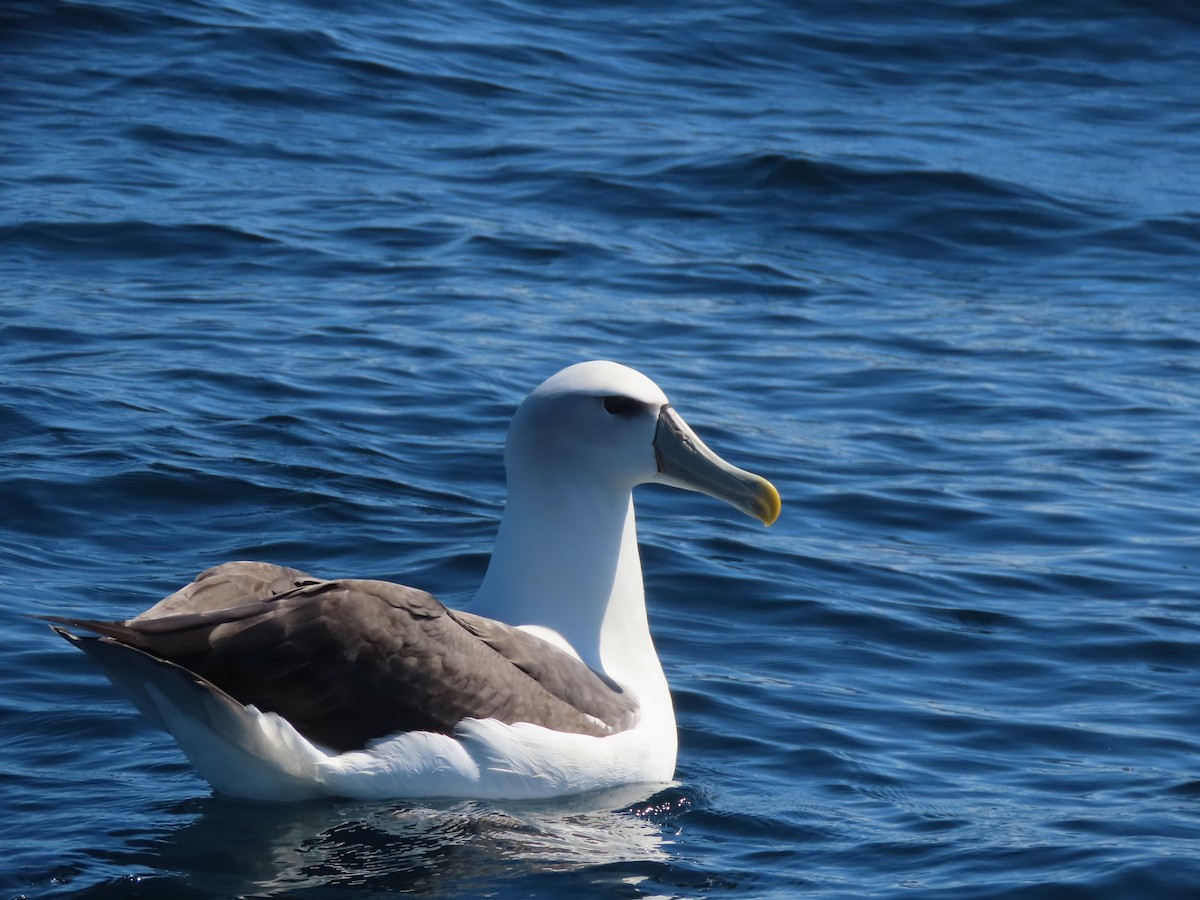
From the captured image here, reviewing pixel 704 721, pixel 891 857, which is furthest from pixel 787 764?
pixel 891 857

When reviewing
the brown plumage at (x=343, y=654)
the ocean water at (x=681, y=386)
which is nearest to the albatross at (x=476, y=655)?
the brown plumage at (x=343, y=654)

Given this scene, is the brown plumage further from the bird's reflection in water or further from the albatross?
the bird's reflection in water

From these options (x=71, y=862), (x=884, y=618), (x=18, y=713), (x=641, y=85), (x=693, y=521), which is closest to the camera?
(x=71, y=862)

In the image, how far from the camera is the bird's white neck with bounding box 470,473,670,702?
724 centimetres

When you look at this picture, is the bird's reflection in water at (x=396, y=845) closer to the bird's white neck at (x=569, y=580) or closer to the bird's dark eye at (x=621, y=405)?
the bird's white neck at (x=569, y=580)

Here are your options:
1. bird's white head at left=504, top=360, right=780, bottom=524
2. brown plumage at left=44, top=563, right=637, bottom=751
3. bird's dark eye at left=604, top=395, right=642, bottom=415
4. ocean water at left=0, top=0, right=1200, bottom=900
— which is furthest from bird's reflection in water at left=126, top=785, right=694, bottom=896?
bird's dark eye at left=604, top=395, right=642, bottom=415

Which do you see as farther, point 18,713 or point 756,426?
point 756,426

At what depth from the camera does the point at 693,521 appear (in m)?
10.3

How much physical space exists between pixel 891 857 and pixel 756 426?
5.36 metres

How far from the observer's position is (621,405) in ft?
24.0

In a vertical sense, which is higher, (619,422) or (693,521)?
(619,422)

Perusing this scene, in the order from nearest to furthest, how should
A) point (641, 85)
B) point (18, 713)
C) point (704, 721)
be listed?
point (18, 713)
point (704, 721)
point (641, 85)

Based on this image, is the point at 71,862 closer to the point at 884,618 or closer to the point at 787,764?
the point at 787,764

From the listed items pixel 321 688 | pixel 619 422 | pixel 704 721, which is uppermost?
pixel 619 422
